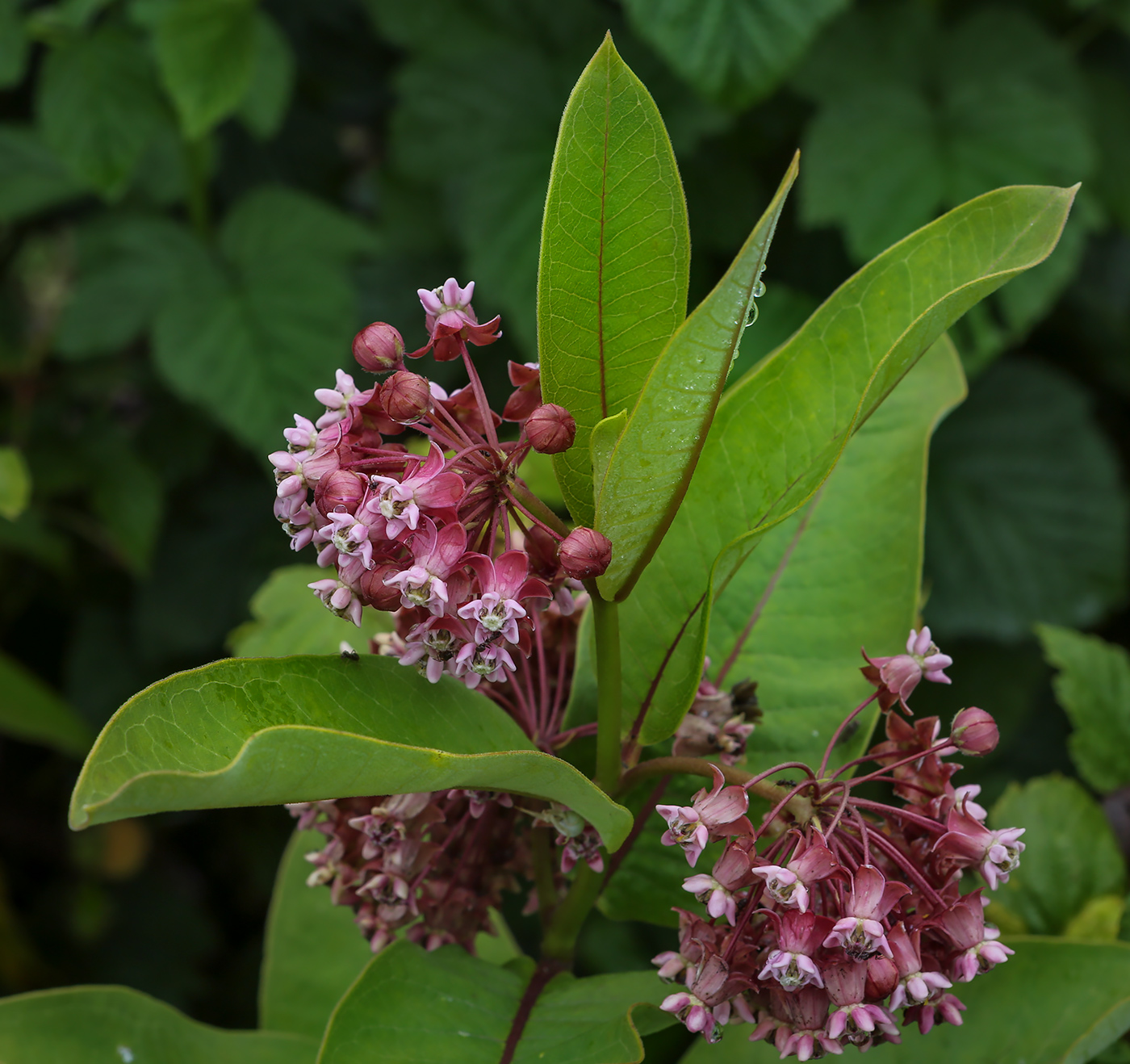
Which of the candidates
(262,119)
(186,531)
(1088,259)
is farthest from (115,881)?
(1088,259)

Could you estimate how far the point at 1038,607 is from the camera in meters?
1.71

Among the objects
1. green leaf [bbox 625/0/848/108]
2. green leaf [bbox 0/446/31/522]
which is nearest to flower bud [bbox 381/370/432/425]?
green leaf [bbox 0/446/31/522]

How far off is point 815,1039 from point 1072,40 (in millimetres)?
1886

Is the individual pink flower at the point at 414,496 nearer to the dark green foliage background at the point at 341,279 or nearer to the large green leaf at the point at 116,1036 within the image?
the large green leaf at the point at 116,1036

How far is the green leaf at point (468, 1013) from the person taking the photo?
0.72m

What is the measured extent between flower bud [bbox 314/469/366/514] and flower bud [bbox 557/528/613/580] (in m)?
0.12

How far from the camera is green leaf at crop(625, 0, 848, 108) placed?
1372 mm

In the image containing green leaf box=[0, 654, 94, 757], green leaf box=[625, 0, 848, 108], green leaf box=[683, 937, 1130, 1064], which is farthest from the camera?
green leaf box=[0, 654, 94, 757]

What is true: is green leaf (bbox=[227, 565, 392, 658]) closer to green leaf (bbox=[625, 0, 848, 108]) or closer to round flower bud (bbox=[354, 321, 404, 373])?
round flower bud (bbox=[354, 321, 404, 373])

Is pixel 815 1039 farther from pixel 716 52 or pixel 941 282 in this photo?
pixel 716 52

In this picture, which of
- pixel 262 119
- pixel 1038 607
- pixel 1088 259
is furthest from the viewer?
pixel 1088 259

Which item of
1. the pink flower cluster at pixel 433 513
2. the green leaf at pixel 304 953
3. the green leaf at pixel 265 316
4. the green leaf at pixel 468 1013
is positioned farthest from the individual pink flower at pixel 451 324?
the green leaf at pixel 265 316

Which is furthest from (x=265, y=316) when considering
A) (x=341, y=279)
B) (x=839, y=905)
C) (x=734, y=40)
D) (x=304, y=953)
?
(x=839, y=905)

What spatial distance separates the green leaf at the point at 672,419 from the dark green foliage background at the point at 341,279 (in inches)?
37.1
